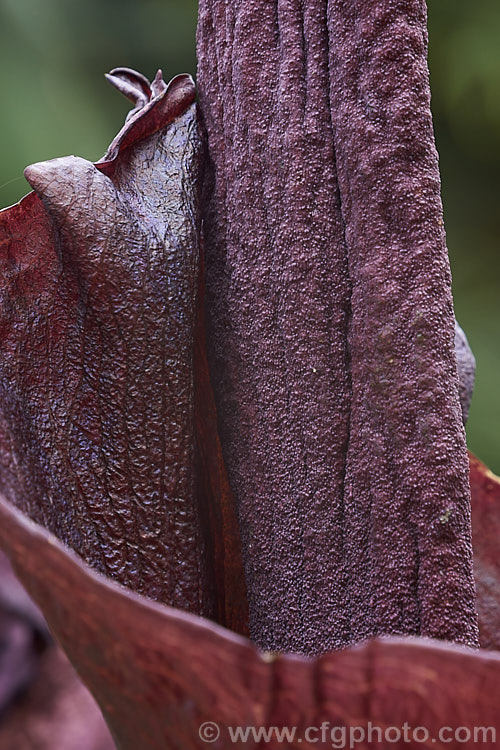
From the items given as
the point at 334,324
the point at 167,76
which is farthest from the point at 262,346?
the point at 167,76

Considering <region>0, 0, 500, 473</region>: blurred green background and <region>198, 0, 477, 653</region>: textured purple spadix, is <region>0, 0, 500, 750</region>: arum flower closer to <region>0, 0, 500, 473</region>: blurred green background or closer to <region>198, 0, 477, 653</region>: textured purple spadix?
<region>198, 0, 477, 653</region>: textured purple spadix

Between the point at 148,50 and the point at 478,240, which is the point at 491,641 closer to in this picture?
the point at 478,240

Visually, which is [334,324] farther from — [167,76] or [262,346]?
[167,76]

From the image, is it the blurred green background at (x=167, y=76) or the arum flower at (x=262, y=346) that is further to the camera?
the blurred green background at (x=167, y=76)

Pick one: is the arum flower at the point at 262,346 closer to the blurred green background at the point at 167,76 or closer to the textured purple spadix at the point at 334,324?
the textured purple spadix at the point at 334,324

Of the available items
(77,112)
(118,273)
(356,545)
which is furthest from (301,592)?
(77,112)

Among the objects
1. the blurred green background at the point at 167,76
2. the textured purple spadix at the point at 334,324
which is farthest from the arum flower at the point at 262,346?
the blurred green background at the point at 167,76
